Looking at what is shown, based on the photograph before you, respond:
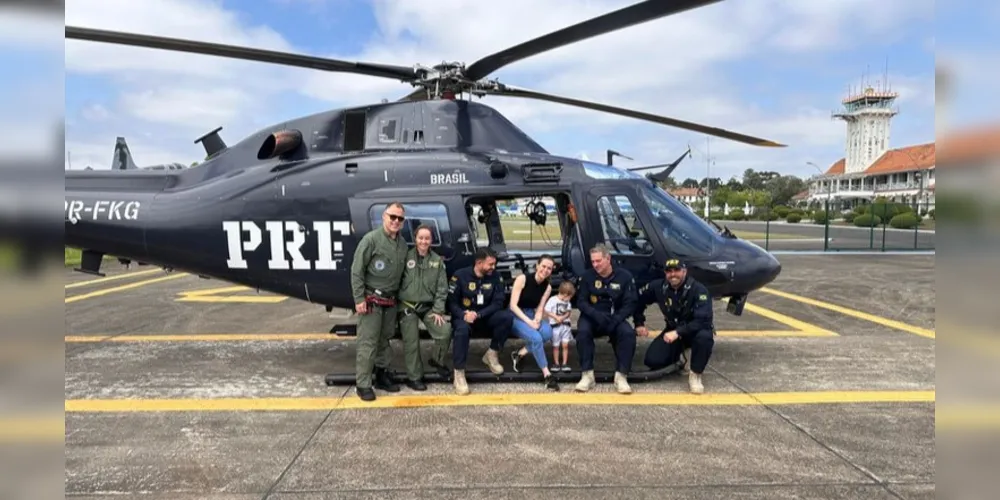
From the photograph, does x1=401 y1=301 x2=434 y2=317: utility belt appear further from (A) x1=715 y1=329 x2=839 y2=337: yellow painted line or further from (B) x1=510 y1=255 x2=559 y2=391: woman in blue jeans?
(A) x1=715 y1=329 x2=839 y2=337: yellow painted line

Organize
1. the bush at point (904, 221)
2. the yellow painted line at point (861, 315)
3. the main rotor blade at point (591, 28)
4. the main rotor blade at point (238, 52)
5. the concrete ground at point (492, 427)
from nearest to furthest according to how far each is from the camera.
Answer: the concrete ground at point (492, 427)
the main rotor blade at point (591, 28)
the main rotor blade at point (238, 52)
the yellow painted line at point (861, 315)
the bush at point (904, 221)

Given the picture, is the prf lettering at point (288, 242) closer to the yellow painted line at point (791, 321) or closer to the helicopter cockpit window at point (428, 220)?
the helicopter cockpit window at point (428, 220)

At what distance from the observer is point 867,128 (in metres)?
96.4

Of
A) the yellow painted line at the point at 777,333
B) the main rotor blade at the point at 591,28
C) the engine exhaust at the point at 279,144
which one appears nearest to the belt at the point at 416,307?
the engine exhaust at the point at 279,144

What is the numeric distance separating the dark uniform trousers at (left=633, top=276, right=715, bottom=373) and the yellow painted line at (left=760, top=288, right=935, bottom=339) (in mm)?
4647

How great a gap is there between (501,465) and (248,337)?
5567 millimetres

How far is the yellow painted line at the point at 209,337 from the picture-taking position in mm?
8117

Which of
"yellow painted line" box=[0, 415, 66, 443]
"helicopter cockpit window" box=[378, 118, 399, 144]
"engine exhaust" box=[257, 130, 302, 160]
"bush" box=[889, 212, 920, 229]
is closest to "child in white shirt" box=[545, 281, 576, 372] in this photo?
"helicopter cockpit window" box=[378, 118, 399, 144]

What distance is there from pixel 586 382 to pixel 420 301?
1868mm

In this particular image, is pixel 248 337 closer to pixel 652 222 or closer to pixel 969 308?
pixel 652 222

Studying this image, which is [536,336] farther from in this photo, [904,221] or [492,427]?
[904,221]

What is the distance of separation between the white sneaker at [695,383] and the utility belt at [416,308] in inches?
108

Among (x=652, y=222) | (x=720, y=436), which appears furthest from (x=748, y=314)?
(x=720, y=436)

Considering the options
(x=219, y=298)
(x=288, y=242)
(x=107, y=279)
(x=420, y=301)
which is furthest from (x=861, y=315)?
(x=107, y=279)
